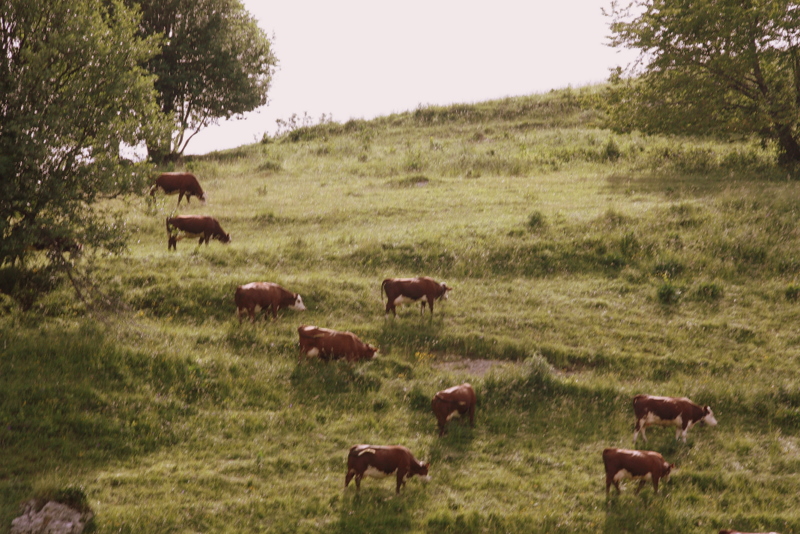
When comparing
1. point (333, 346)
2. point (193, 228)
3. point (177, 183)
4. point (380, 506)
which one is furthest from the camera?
point (177, 183)

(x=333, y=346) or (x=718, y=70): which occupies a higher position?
(x=718, y=70)

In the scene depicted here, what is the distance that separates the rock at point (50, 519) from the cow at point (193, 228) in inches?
551

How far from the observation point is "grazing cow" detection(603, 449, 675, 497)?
12648mm

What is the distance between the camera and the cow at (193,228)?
79.9 feet

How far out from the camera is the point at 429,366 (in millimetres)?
17297

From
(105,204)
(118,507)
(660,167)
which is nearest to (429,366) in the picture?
(118,507)

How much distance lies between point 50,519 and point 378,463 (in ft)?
17.5

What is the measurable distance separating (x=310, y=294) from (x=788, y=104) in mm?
25096

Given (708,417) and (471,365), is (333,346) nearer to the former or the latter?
(471,365)

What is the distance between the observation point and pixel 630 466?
12.6 metres

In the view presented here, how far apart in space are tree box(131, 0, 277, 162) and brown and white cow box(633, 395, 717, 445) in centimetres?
3515

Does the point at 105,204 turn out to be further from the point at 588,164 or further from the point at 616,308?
the point at 588,164

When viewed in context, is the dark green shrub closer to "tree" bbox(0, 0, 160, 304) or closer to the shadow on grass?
"tree" bbox(0, 0, 160, 304)

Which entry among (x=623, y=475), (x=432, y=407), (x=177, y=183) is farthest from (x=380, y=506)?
(x=177, y=183)
